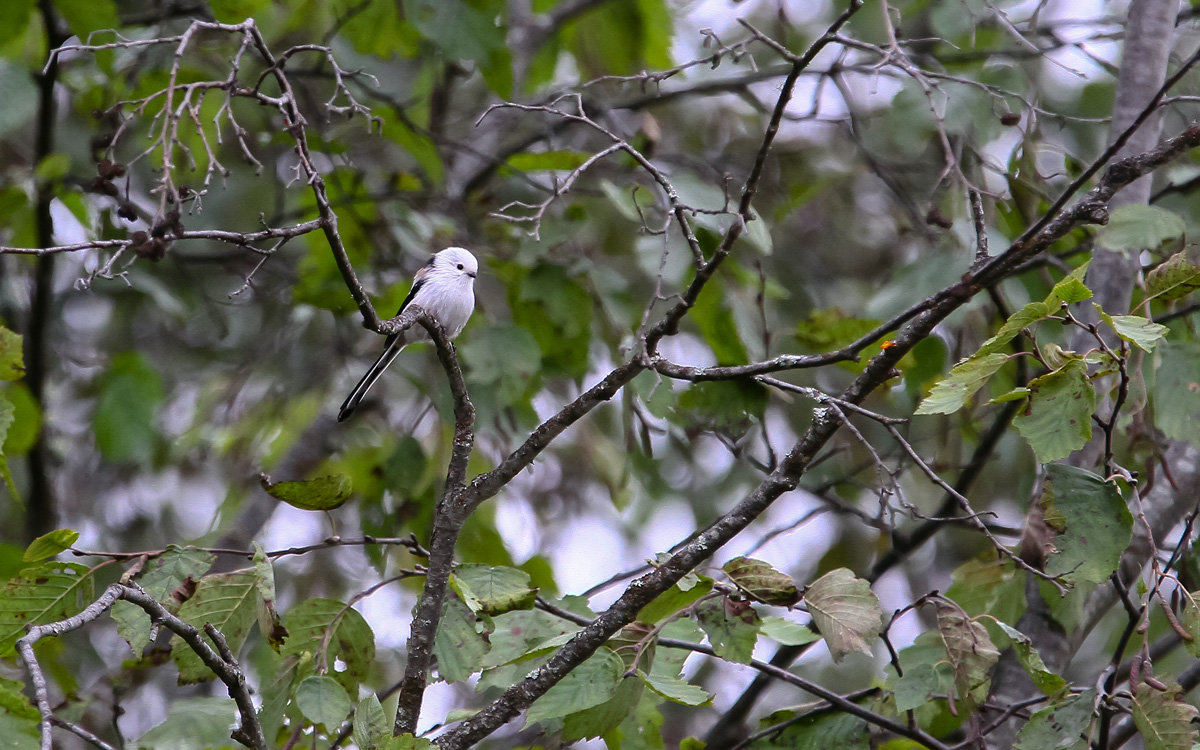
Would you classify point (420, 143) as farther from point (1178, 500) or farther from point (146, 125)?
point (1178, 500)

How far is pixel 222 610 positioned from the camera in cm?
246

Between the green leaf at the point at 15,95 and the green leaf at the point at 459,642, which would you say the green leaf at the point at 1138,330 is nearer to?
the green leaf at the point at 459,642

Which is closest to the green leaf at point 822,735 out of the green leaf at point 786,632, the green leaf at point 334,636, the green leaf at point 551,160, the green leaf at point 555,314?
the green leaf at point 786,632

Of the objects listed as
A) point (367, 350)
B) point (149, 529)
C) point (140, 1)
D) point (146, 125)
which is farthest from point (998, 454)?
point (149, 529)

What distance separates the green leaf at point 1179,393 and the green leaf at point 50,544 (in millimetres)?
2845

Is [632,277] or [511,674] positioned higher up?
[632,277]

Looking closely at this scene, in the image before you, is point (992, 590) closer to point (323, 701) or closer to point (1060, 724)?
point (1060, 724)

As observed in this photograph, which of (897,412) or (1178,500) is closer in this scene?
(1178,500)

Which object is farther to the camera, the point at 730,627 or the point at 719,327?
the point at 719,327

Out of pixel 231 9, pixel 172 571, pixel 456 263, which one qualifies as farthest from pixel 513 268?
pixel 172 571

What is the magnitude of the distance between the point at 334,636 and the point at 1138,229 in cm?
249

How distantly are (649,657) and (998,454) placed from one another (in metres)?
2.73

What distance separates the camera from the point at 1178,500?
3445 millimetres

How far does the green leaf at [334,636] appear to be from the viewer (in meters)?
2.59
